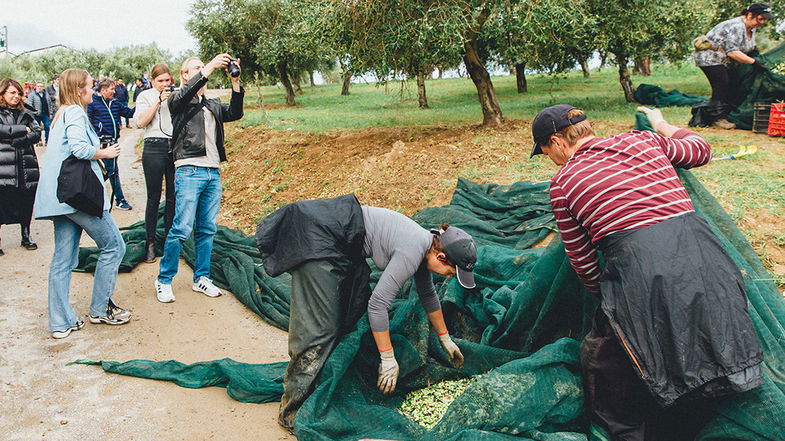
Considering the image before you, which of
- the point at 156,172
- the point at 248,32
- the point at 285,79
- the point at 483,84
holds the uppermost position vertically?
the point at 248,32

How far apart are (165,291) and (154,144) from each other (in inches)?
61.8

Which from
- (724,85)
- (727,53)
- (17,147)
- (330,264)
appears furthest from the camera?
(724,85)

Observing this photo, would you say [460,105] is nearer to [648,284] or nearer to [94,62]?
[648,284]

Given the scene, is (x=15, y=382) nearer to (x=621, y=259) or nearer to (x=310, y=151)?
(x=621, y=259)

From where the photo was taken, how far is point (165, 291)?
5297 mm

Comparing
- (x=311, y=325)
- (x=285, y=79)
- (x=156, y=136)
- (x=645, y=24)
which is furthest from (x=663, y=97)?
(x=285, y=79)

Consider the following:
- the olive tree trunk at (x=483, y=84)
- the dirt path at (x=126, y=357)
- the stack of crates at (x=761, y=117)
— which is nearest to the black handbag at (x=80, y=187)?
the dirt path at (x=126, y=357)

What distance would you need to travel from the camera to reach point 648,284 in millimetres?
2400

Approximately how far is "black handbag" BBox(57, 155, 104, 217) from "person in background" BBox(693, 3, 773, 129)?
29.9 feet

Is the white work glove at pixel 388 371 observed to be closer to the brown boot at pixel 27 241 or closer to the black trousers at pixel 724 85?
the brown boot at pixel 27 241

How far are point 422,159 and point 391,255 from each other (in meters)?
5.57

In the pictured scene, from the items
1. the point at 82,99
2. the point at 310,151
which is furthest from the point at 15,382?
the point at 310,151

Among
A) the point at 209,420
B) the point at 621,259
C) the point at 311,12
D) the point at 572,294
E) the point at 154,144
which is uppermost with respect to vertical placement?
the point at 311,12

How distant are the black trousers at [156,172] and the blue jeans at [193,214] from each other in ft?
2.47
